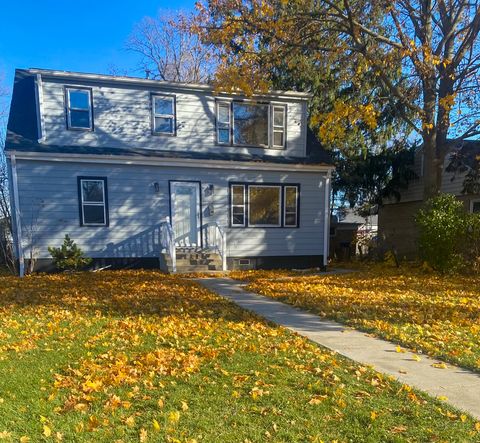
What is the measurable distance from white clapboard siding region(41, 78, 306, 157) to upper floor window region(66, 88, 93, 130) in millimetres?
148

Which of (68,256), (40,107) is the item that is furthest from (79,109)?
(68,256)

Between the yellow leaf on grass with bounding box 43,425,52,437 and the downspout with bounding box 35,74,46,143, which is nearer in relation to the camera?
the yellow leaf on grass with bounding box 43,425,52,437

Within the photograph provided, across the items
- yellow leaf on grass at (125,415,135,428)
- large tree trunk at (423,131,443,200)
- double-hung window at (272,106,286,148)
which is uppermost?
double-hung window at (272,106,286,148)

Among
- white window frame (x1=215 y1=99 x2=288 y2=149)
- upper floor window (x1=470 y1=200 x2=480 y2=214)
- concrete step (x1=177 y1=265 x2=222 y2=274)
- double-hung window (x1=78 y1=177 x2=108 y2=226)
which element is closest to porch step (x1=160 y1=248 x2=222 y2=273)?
concrete step (x1=177 y1=265 x2=222 y2=274)

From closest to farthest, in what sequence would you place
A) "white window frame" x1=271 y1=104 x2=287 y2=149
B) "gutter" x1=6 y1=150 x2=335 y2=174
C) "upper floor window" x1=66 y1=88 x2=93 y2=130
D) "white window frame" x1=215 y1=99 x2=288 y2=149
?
"gutter" x1=6 y1=150 x2=335 y2=174 < "upper floor window" x1=66 y1=88 x2=93 y2=130 < "white window frame" x1=215 y1=99 x2=288 y2=149 < "white window frame" x1=271 y1=104 x2=287 y2=149

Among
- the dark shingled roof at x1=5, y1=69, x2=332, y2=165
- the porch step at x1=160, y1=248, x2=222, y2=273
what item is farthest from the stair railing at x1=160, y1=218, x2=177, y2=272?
the dark shingled roof at x1=5, y1=69, x2=332, y2=165

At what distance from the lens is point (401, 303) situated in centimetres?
689

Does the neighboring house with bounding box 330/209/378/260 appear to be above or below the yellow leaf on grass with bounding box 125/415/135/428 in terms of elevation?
below

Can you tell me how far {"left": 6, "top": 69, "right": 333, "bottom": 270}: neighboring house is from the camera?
35.5 feet

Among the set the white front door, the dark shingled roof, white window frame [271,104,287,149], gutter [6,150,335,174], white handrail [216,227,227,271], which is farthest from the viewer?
white window frame [271,104,287,149]

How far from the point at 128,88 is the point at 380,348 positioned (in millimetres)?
10758

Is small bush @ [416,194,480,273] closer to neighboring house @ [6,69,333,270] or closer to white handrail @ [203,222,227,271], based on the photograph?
neighboring house @ [6,69,333,270]

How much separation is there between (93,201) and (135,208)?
4.17 ft

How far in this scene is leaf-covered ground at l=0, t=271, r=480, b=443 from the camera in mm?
2592
